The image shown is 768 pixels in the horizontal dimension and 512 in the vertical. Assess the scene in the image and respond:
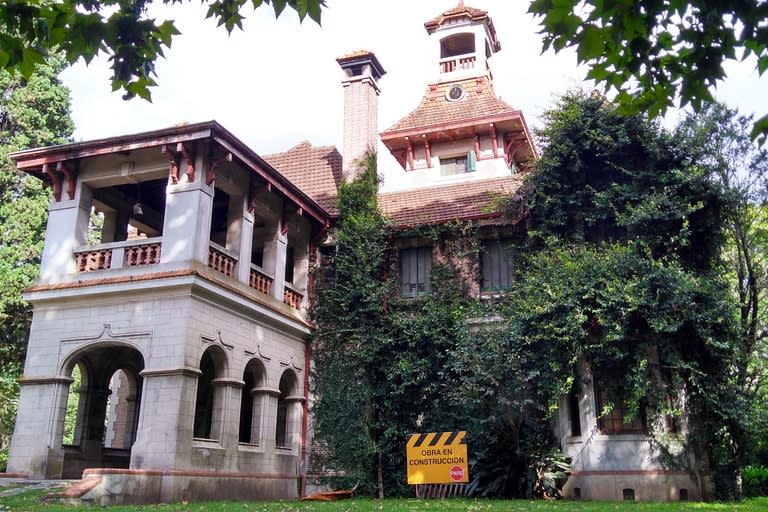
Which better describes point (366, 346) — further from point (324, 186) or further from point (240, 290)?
point (324, 186)

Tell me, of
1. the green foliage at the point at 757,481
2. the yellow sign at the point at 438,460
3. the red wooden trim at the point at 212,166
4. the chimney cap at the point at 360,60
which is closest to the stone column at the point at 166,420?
the red wooden trim at the point at 212,166

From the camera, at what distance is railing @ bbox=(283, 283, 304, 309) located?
19.4m

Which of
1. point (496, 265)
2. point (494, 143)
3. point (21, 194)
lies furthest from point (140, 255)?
point (494, 143)

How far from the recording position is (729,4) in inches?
203

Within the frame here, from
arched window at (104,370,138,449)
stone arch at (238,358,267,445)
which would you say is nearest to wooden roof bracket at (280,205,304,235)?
stone arch at (238,358,267,445)

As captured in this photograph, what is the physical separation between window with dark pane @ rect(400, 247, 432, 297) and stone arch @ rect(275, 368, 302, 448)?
3.89 metres

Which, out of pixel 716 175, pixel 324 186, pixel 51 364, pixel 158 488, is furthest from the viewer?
pixel 324 186

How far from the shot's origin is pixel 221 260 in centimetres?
1650

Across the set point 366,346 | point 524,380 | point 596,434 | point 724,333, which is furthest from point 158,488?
point 724,333

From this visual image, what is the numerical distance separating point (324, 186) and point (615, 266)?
10149 mm

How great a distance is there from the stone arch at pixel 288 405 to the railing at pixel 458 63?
583 inches

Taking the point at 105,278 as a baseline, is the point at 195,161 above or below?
above

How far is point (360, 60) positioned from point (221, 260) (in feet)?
33.7

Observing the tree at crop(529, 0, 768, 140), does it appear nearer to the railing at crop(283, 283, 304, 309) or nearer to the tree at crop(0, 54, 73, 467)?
the railing at crop(283, 283, 304, 309)
